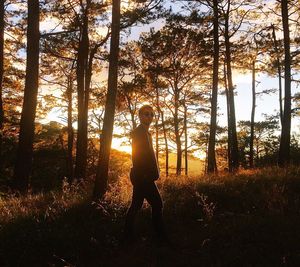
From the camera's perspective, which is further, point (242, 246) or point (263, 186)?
point (263, 186)

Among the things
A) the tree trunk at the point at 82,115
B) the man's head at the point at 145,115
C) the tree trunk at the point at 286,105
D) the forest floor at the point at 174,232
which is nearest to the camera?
the forest floor at the point at 174,232

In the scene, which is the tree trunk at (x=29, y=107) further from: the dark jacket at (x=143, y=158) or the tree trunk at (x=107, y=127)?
the dark jacket at (x=143, y=158)

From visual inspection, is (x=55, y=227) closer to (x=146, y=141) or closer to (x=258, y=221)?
(x=146, y=141)

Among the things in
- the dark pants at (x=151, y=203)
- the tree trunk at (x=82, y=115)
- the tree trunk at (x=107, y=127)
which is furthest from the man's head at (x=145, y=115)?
the tree trunk at (x=82, y=115)

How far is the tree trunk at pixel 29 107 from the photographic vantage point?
12.0 metres

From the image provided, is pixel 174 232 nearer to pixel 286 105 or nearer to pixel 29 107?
pixel 29 107

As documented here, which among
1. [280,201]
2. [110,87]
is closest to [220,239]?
[280,201]

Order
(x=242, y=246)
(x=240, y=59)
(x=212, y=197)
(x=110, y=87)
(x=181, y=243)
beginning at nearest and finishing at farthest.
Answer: (x=242, y=246) < (x=181, y=243) < (x=212, y=197) < (x=110, y=87) < (x=240, y=59)

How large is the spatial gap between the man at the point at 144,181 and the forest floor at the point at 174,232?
12.0 inches

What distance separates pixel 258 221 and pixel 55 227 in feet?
10.8

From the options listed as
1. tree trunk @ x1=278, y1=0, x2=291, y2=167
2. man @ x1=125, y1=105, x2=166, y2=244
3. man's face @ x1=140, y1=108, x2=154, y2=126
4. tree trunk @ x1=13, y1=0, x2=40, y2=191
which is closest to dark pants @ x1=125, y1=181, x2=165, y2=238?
man @ x1=125, y1=105, x2=166, y2=244

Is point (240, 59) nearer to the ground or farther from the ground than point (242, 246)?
farther from the ground

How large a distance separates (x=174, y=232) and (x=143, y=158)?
1.39 meters

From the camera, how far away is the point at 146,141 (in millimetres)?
6273
